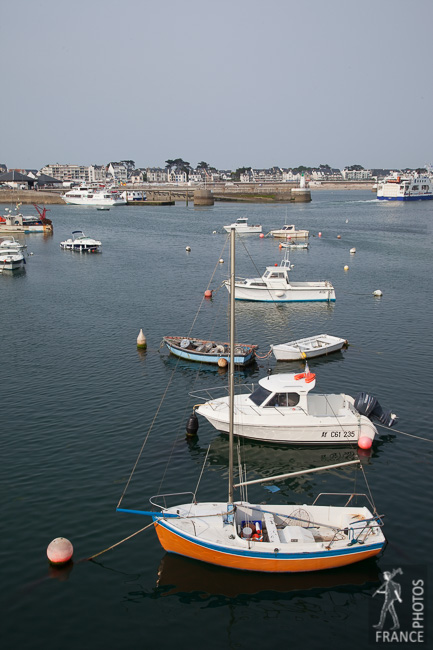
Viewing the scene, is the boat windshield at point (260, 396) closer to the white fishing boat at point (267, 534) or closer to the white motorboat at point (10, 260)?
the white fishing boat at point (267, 534)

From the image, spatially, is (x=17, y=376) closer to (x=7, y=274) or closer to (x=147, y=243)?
(x=7, y=274)

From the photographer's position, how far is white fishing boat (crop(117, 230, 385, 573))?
17.5 m

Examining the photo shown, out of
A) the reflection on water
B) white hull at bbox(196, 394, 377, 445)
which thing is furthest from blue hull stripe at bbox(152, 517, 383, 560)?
white hull at bbox(196, 394, 377, 445)

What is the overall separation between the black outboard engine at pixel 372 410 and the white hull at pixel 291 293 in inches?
1136

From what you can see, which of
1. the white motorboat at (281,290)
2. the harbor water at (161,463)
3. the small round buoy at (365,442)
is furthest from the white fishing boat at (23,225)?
the small round buoy at (365,442)

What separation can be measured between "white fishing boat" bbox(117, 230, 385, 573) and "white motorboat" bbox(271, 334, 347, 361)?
19369mm

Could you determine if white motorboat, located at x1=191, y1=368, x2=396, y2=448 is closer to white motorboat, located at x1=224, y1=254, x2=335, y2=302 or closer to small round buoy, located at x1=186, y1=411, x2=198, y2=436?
small round buoy, located at x1=186, y1=411, x2=198, y2=436

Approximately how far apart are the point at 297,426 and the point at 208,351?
42.0 feet

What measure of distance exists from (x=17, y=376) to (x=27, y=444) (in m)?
10.1

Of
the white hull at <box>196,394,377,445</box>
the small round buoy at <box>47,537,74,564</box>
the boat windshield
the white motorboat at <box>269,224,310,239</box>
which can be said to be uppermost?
the white motorboat at <box>269,224,310,239</box>

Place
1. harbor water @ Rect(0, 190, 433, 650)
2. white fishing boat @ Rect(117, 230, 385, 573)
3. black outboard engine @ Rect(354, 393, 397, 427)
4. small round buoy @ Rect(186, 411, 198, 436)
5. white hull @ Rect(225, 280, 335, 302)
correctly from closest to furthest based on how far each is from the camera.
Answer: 1. harbor water @ Rect(0, 190, 433, 650)
2. white fishing boat @ Rect(117, 230, 385, 573)
3. black outboard engine @ Rect(354, 393, 397, 427)
4. small round buoy @ Rect(186, 411, 198, 436)
5. white hull @ Rect(225, 280, 335, 302)

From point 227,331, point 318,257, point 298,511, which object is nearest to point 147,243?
point 318,257

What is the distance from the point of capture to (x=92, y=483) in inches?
907

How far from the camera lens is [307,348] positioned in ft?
129
